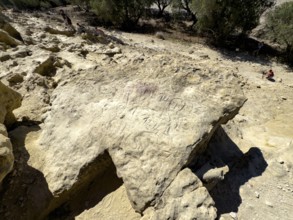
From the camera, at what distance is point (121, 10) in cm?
2408

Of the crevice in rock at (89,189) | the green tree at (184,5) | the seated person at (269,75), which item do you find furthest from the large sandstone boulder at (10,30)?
the green tree at (184,5)

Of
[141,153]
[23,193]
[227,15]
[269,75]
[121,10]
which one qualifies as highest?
[141,153]

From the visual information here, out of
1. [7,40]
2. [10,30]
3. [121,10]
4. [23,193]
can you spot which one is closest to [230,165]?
[23,193]

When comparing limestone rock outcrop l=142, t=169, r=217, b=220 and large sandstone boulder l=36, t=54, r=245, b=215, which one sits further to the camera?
A: large sandstone boulder l=36, t=54, r=245, b=215

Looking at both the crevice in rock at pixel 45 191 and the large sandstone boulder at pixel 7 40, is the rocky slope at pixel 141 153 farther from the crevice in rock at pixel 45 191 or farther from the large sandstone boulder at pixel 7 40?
the large sandstone boulder at pixel 7 40

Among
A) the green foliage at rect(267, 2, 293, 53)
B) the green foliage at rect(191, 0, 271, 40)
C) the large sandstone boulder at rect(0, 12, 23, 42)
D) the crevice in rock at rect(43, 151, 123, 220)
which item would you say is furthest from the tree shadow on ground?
the green foliage at rect(191, 0, 271, 40)

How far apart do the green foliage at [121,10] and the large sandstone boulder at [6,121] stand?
19003mm

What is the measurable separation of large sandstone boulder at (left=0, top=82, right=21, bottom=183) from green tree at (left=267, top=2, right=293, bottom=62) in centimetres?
1749

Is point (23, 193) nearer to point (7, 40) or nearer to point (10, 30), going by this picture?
point (7, 40)

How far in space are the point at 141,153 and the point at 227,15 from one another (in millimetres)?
18466

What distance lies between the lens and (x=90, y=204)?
5.52 meters

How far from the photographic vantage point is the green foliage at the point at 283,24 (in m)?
17.8

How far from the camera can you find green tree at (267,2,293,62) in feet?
58.4

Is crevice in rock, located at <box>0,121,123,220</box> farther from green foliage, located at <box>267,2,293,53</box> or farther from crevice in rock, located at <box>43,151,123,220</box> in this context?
green foliage, located at <box>267,2,293,53</box>
